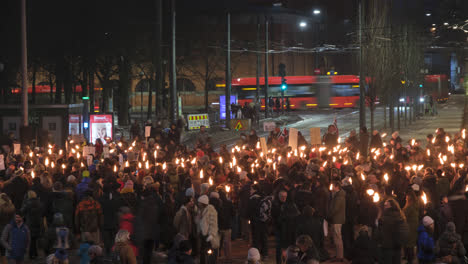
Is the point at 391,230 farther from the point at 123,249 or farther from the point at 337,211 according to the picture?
the point at 123,249

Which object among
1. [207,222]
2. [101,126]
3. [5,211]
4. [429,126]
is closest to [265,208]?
[207,222]

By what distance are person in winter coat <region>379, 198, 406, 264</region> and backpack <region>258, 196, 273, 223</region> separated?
233 cm

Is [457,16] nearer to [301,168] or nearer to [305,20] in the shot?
[301,168]

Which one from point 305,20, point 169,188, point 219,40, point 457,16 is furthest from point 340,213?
point 305,20

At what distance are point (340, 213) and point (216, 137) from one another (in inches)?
1170

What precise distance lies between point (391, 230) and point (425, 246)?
0.77 metres

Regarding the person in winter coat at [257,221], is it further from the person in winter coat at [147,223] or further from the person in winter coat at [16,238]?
the person in winter coat at [16,238]

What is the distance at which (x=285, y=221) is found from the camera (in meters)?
12.0

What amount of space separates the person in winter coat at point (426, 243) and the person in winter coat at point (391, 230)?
576 mm

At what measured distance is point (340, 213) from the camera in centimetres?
1292

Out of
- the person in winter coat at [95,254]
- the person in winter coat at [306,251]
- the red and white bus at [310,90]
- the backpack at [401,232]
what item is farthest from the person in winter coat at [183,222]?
the red and white bus at [310,90]

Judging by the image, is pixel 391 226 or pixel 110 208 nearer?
pixel 391 226

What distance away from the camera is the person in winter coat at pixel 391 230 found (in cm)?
1111

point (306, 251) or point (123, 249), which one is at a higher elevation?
point (306, 251)
